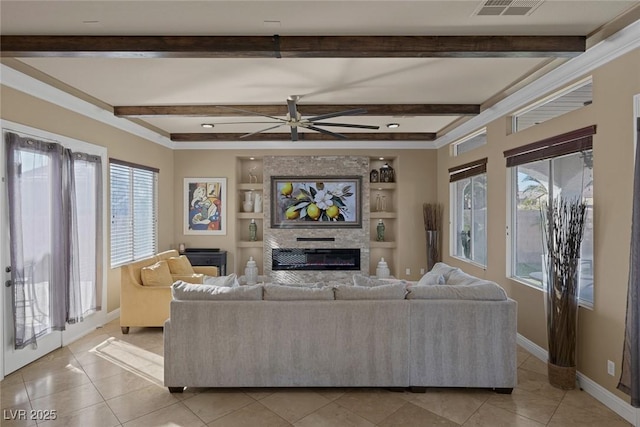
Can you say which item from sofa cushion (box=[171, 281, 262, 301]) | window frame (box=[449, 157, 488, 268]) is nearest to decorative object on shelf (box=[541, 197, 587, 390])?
window frame (box=[449, 157, 488, 268])

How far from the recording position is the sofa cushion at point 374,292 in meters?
3.03

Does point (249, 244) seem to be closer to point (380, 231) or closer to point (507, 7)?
point (380, 231)

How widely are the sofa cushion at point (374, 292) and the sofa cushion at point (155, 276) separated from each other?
2703 millimetres

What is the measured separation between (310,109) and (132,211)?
10.8 feet

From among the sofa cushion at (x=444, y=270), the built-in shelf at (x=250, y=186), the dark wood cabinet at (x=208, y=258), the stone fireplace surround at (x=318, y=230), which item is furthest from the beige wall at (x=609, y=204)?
the dark wood cabinet at (x=208, y=258)

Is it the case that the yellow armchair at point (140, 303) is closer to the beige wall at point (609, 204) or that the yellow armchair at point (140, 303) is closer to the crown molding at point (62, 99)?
the crown molding at point (62, 99)

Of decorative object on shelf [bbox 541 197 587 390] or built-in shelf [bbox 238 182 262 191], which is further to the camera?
built-in shelf [bbox 238 182 262 191]

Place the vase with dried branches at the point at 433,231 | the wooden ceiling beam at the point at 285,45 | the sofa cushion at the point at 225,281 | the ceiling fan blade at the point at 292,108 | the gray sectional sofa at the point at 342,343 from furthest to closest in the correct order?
the vase with dried branches at the point at 433,231 → the sofa cushion at the point at 225,281 → the ceiling fan blade at the point at 292,108 → the gray sectional sofa at the point at 342,343 → the wooden ceiling beam at the point at 285,45

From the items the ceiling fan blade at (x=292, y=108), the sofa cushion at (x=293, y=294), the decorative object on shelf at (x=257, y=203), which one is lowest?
the sofa cushion at (x=293, y=294)

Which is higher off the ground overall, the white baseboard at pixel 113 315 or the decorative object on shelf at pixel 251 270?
the decorative object on shelf at pixel 251 270

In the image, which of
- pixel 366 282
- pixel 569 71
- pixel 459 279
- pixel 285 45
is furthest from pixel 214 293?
pixel 569 71

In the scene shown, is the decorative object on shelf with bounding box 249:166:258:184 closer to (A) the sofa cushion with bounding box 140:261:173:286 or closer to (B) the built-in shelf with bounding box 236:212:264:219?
(B) the built-in shelf with bounding box 236:212:264:219

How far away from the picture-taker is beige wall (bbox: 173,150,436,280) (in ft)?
23.2

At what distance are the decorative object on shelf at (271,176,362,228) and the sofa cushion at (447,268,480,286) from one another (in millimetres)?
3532
